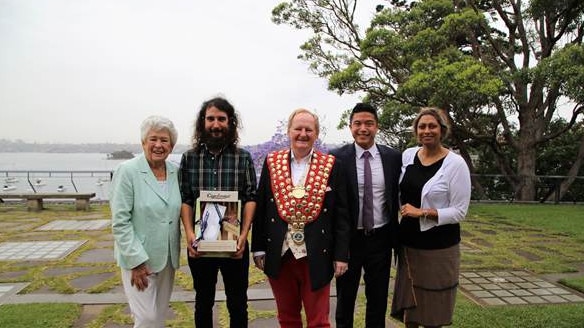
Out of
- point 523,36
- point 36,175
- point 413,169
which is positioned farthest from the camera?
point 36,175

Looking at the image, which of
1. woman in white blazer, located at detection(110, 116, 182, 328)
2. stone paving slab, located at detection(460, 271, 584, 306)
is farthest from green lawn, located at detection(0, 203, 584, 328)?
woman in white blazer, located at detection(110, 116, 182, 328)

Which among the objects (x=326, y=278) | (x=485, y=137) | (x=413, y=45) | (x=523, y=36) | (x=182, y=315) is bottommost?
(x=182, y=315)

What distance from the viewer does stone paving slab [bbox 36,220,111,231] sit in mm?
7238

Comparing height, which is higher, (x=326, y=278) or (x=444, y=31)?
(x=444, y=31)

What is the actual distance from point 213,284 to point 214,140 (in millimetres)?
809

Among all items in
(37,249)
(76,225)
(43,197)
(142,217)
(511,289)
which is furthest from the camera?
(43,197)

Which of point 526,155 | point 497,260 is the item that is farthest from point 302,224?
point 526,155

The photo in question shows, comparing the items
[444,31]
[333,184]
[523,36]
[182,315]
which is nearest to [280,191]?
[333,184]

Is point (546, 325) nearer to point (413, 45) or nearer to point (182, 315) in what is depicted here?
point (182, 315)

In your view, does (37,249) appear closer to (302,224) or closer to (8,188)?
(302,224)

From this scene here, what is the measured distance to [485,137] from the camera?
10.8m

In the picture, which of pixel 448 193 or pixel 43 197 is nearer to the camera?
pixel 448 193

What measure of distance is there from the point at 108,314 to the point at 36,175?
380 inches

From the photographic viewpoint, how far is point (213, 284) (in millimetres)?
2488
